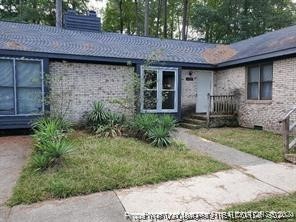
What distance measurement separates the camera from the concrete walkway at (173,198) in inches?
145

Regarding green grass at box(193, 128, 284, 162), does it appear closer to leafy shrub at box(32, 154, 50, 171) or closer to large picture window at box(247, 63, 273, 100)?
large picture window at box(247, 63, 273, 100)

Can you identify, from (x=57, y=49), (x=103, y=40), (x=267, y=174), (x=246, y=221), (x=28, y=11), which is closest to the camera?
(x=246, y=221)

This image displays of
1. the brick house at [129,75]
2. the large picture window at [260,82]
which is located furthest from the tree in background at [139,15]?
the large picture window at [260,82]

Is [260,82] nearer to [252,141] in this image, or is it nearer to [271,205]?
[252,141]

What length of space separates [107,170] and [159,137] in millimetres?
2544

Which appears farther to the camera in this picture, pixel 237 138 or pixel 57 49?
pixel 57 49

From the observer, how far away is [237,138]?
894cm

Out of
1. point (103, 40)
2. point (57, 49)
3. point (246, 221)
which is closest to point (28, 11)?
point (103, 40)

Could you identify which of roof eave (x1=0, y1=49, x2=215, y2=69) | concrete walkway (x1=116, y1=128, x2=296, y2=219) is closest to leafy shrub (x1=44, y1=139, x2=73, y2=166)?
concrete walkway (x1=116, y1=128, x2=296, y2=219)

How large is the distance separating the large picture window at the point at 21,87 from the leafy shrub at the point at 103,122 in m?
1.70

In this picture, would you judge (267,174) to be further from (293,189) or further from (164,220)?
(164,220)

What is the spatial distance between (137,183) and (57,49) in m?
7.07

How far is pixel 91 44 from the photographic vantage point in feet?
38.2

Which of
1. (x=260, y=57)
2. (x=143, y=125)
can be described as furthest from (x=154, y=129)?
(x=260, y=57)
